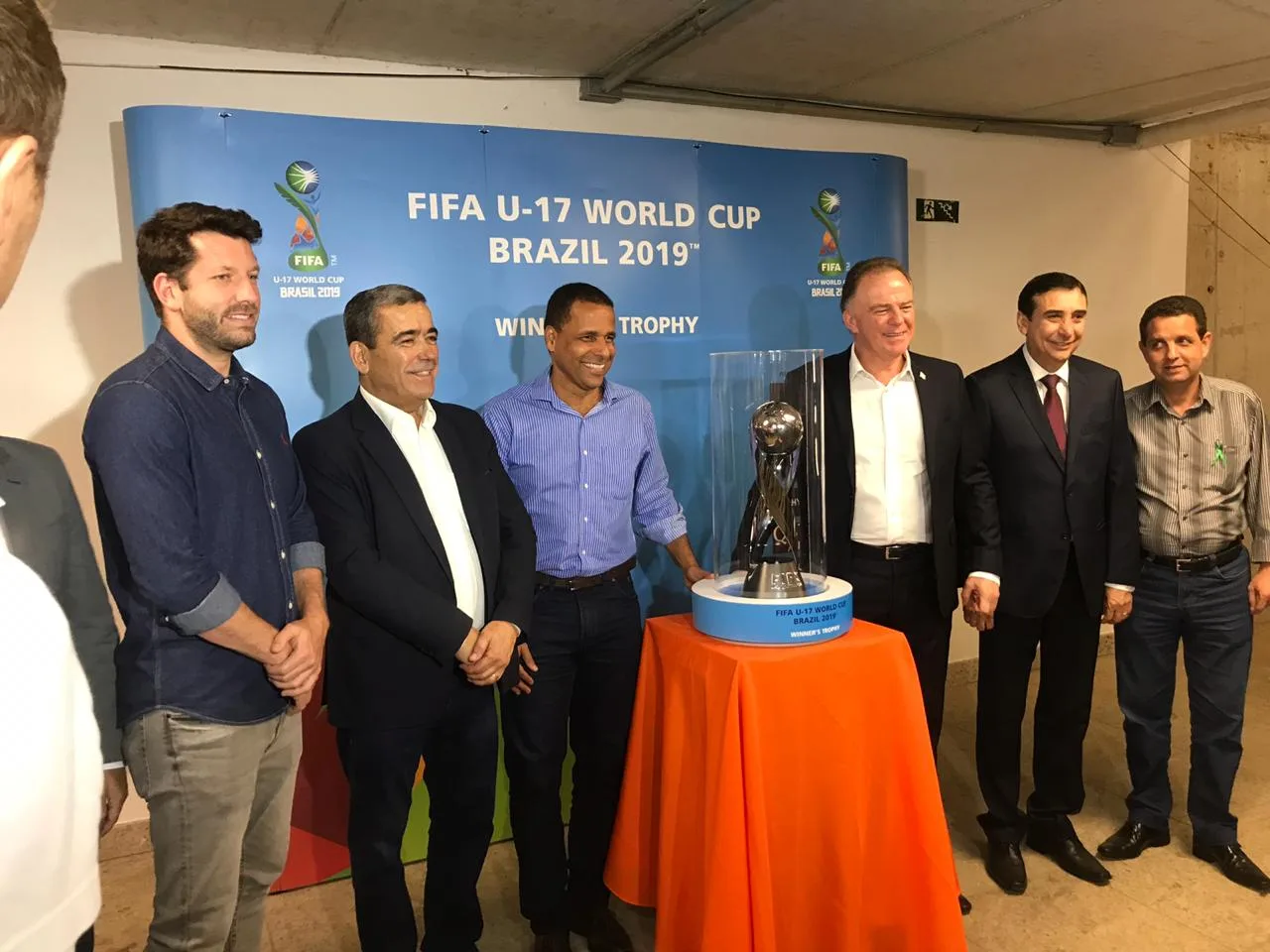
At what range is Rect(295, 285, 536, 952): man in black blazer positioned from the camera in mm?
1984

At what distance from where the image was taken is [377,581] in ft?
6.36

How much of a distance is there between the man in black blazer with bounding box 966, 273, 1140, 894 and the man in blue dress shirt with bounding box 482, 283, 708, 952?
45.6 inches

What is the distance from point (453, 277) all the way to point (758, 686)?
1.62m

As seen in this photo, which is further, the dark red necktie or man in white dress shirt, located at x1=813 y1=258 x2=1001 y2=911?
the dark red necktie

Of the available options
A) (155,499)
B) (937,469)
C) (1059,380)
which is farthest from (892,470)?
(155,499)

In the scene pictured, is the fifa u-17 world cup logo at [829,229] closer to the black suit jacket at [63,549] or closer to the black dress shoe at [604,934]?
the black dress shoe at [604,934]

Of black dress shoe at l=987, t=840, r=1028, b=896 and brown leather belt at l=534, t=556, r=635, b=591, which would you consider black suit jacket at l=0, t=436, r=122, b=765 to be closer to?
brown leather belt at l=534, t=556, r=635, b=591

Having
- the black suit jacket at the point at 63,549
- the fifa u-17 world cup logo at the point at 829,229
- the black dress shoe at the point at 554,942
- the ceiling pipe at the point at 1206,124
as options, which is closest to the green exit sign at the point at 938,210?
the fifa u-17 world cup logo at the point at 829,229

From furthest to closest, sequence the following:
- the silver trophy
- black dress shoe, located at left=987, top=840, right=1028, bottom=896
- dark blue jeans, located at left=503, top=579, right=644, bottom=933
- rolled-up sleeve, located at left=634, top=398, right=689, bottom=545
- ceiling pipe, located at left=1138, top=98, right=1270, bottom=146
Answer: ceiling pipe, located at left=1138, top=98, right=1270, bottom=146
black dress shoe, located at left=987, top=840, right=1028, bottom=896
rolled-up sleeve, located at left=634, top=398, right=689, bottom=545
dark blue jeans, located at left=503, top=579, right=644, bottom=933
the silver trophy

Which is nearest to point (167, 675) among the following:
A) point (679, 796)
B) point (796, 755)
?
point (679, 796)

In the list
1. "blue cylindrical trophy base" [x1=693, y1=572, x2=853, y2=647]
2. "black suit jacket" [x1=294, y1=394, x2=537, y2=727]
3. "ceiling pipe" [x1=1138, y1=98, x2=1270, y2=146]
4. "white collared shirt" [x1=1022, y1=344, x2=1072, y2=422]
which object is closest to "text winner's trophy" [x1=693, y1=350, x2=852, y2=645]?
"blue cylindrical trophy base" [x1=693, y1=572, x2=853, y2=647]

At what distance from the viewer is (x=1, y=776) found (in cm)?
48

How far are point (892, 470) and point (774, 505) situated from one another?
44 centimetres

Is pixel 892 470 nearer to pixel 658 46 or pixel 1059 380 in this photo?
pixel 1059 380
